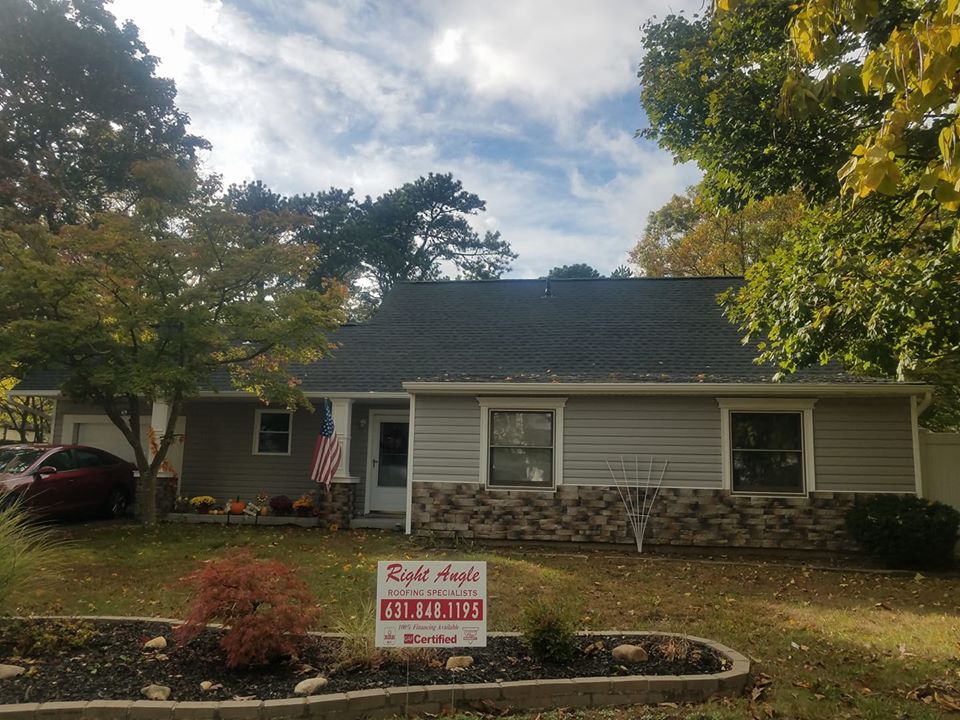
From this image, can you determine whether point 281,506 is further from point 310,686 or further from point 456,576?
point 456,576

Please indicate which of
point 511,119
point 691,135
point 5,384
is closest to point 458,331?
point 511,119

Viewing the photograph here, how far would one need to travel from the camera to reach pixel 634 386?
11.1 meters

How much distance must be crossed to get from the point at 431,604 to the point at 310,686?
86 centimetres

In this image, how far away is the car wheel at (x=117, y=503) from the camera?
13788mm

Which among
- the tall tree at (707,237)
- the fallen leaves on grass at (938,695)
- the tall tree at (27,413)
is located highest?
the tall tree at (707,237)

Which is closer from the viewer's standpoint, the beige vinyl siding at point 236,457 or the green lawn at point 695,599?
the green lawn at point 695,599

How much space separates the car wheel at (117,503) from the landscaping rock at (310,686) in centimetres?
1144

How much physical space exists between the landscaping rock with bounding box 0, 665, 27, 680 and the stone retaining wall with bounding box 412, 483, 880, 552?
7420 mm

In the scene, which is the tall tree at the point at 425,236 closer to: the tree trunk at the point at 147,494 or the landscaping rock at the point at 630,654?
the tree trunk at the point at 147,494

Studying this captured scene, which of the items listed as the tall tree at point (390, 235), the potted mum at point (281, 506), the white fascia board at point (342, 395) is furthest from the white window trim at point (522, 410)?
the tall tree at point (390, 235)

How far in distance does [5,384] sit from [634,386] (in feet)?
57.1

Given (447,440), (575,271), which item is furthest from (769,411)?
(575,271)

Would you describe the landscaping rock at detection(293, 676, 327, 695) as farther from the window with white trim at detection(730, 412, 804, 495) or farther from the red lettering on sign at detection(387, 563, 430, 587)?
the window with white trim at detection(730, 412, 804, 495)

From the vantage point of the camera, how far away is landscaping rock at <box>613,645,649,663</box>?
4789 millimetres
